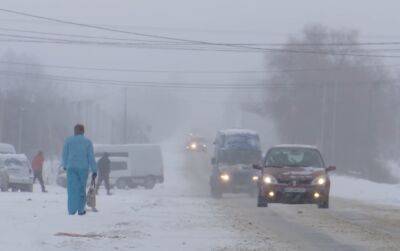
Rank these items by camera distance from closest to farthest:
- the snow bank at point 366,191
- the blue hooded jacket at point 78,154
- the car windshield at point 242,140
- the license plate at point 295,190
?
the blue hooded jacket at point 78,154 < the license plate at point 295,190 < the snow bank at point 366,191 < the car windshield at point 242,140

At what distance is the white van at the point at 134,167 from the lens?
67.3 m

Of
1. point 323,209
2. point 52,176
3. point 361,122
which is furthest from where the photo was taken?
point 361,122

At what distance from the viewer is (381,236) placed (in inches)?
766

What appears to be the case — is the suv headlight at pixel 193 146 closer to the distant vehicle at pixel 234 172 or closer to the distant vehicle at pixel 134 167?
the distant vehicle at pixel 134 167

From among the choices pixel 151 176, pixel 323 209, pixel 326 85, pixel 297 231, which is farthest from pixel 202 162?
pixel 297 231

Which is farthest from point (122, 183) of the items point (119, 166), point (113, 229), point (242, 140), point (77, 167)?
point (113, 229)

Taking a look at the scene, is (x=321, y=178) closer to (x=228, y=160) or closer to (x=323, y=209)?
(x=323, y=209)

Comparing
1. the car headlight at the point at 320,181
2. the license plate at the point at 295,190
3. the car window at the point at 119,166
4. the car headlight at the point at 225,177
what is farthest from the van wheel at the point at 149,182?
the license plate at the point at 295,190

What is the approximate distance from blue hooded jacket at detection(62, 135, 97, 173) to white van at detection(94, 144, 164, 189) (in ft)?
149

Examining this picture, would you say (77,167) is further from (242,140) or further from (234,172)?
(242,140)

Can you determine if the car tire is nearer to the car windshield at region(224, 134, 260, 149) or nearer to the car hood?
the car hood

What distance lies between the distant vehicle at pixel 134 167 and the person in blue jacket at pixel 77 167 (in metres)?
45.5

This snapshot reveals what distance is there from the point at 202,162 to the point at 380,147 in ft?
69.0

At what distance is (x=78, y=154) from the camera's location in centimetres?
2098
